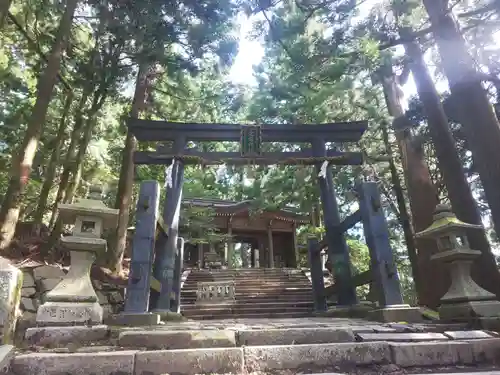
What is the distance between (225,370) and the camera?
2545 mm

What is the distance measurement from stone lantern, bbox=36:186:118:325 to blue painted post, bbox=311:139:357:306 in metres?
3.69

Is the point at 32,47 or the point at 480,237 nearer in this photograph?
the point at 480,237

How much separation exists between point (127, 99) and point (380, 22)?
804cm

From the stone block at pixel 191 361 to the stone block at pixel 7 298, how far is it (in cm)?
102

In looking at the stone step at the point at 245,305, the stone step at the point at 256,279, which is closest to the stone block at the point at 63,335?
the stone step at the point at 245,305

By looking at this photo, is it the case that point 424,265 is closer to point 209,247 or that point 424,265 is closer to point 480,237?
point 480,237

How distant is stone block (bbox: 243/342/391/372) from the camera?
261 cm

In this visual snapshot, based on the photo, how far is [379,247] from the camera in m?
4.38

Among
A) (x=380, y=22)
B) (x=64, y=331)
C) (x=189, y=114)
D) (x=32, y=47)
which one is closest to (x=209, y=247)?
(x=189, y=114)

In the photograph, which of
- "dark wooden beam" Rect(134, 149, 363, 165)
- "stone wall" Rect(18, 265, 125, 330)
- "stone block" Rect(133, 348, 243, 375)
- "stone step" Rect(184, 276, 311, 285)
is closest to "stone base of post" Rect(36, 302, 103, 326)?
"stone block" Rect(133, 348, 243, 375)

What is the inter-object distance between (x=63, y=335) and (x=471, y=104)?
6.39 metres

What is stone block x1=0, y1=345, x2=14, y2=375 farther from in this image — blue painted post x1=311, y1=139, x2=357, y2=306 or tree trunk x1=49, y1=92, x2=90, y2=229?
tree trunk x1=49, y1=92, x2=90, y2=229

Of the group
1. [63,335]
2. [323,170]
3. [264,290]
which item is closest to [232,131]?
[323,170]

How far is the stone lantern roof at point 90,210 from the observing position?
377 centimetres
